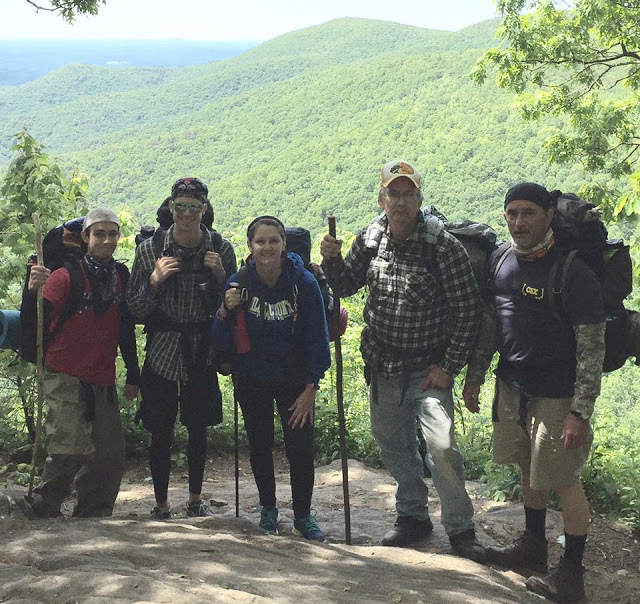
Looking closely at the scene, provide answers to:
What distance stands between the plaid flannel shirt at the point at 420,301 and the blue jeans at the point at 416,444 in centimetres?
15

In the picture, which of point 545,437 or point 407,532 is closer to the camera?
point 545,437

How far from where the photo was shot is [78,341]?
4.51 metres

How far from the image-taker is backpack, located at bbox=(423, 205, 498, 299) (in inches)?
169

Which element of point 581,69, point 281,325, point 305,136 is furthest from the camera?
point 305,136

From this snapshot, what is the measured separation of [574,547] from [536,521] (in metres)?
0.31

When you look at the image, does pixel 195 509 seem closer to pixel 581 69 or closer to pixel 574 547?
pixel 574 547

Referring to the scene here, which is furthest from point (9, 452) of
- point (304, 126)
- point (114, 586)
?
point (304, 126)

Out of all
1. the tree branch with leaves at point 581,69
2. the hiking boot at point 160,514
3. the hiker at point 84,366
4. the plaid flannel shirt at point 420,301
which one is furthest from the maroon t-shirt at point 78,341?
the tree branch with leaves at point 581,69

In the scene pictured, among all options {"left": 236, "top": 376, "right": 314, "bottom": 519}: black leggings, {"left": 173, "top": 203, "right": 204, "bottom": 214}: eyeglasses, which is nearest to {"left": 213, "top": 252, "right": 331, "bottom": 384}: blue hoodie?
{"left": 236, "top": 376, "right": 314, "bottom": 519}: black leggings

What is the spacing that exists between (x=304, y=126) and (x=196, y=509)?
103915mm

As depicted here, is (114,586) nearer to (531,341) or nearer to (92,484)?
(92,484)

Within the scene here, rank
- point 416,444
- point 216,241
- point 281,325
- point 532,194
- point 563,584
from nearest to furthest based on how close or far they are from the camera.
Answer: point 532,194, point 563,584, point 281,325, point 416,444, point 216,241

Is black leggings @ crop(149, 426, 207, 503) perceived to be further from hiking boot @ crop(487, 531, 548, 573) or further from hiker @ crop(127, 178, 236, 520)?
hiking boot @ crop(487, 531, 548, 573)

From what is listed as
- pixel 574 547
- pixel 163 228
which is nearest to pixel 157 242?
pixel 163 228
